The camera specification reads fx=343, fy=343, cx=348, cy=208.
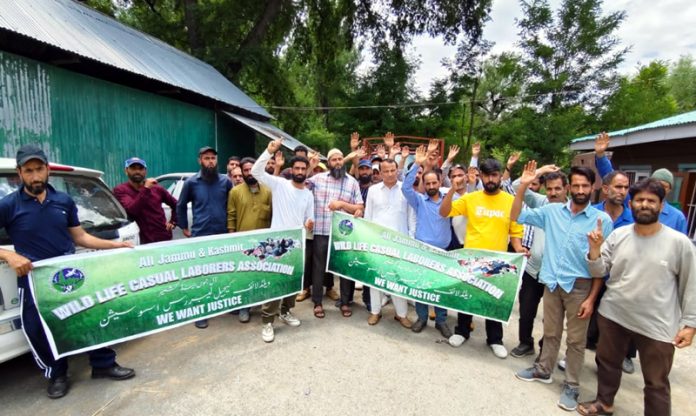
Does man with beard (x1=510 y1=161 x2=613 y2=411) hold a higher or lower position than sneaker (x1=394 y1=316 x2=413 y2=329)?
higher

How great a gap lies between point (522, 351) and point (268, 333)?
2.72 meters

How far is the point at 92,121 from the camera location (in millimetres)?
7523

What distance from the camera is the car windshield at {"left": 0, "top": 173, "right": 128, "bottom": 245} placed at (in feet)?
10.6

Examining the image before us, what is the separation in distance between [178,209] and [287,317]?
1.89 meters

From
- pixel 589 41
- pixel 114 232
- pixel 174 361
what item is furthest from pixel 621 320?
pixel 589 41

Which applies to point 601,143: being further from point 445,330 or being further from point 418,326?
point 418,326

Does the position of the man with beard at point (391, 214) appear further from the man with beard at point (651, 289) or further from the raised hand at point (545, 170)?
the man with beard at point (651, 289)

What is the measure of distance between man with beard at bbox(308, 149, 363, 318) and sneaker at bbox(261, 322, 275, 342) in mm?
712

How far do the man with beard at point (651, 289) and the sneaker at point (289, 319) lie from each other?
9.92 ft

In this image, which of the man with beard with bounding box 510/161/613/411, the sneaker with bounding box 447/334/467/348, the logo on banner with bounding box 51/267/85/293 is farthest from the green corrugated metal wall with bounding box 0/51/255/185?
the man with beard with bounding box 510/161/613/411

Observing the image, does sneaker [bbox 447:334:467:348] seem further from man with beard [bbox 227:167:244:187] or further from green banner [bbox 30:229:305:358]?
man with beard [bbox 227:167:244:187]

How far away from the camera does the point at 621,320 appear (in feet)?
8.53

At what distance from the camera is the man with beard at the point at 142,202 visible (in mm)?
4027

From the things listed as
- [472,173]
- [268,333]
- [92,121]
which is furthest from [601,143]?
[92,121]
